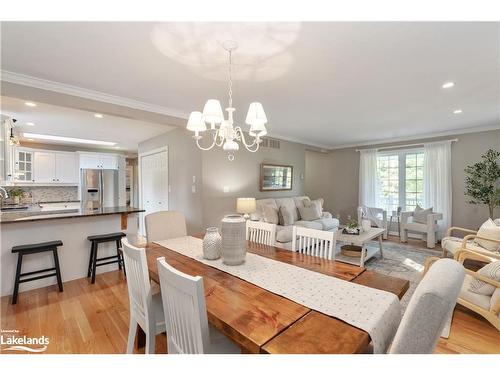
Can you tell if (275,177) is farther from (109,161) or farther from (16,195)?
(16,195)

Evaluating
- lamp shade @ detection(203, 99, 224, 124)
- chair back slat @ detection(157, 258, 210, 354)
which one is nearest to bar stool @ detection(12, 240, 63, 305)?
chair back slat @ detection(157, 258, 210, 354)

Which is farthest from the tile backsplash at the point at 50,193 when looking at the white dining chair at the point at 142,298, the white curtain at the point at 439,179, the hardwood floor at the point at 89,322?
the white curtain at the point at 439,179

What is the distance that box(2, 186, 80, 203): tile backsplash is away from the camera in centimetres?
554

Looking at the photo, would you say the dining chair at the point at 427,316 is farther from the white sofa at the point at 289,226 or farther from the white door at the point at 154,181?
the white door at the point at 154,181

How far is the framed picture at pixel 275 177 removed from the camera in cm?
494

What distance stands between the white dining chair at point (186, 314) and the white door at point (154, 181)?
12.4 feet

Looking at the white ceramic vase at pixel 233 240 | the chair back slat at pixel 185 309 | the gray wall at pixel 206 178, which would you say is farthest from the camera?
the gray wall at pixel 206 178

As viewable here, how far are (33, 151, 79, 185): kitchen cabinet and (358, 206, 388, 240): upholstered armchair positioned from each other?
710 centimetres

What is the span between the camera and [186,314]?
101 cm

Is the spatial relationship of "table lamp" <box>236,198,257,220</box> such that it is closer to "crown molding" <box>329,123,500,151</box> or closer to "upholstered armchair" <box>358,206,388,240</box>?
"upholstered armchair" <box>358,206,388,240</box>

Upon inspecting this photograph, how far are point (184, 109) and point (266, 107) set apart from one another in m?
1.20

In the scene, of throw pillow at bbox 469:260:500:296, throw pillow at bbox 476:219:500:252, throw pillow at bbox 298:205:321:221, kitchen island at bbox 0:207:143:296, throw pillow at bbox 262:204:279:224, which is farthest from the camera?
throw pillow at bbox 298:205:321:221

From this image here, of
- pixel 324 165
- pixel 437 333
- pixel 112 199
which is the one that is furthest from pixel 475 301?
pixel 112 199
